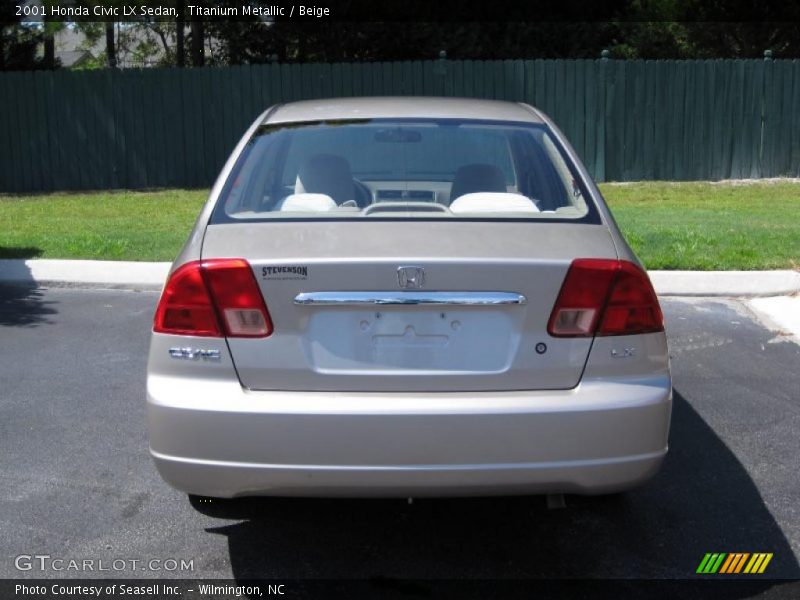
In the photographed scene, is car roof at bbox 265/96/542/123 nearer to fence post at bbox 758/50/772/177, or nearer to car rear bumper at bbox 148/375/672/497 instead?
car rear bumper at bbox 148/375/672/497

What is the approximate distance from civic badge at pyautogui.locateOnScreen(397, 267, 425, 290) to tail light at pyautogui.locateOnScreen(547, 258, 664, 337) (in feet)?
1.48

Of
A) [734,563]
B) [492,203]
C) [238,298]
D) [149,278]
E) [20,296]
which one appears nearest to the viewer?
[238,298]

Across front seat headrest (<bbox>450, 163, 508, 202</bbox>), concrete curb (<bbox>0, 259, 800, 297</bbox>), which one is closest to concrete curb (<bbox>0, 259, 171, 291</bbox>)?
concrete curb (<bbox>0, 259, 800, 297</bbox>)

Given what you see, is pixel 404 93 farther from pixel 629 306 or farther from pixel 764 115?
pixel 629 306

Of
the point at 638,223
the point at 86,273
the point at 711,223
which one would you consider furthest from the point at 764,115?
the point at 86,273

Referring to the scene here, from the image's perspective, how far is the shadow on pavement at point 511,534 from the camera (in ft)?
12.8

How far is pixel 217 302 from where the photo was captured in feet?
11.4

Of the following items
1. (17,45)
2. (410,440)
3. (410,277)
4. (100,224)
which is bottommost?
(100,224)

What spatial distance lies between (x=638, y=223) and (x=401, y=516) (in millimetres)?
8112

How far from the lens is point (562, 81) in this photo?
17562 millimetres

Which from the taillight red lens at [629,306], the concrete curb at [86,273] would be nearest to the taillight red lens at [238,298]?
the taillight red lens at [629,306]

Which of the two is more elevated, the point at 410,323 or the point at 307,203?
the point at 307,203

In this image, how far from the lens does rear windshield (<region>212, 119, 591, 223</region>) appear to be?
3.99m

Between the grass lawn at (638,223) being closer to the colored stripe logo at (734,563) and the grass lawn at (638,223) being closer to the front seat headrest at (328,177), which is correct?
the front seat headrest at (328,177)
